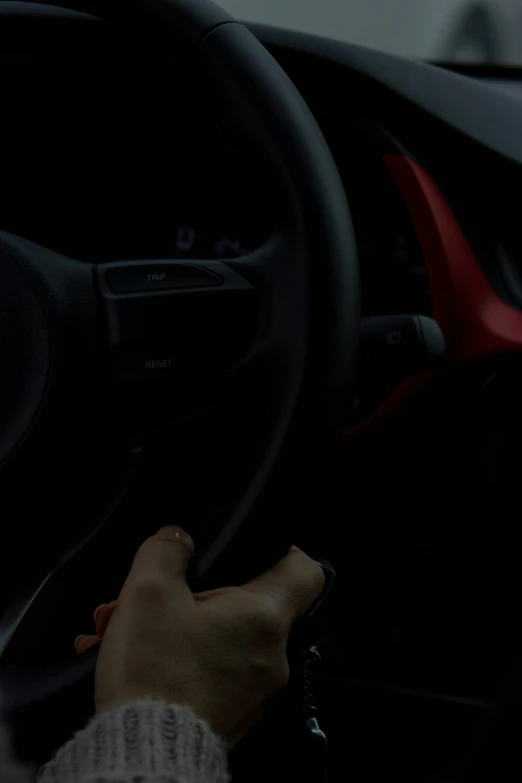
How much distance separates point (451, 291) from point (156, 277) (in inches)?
A: 14.5

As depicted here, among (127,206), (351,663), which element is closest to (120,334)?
(127,206)

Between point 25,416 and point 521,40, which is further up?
point 521,40

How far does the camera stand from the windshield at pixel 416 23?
116 centimetres

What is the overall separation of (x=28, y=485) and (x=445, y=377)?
444mm

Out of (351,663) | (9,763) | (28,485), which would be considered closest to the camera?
(9,763)

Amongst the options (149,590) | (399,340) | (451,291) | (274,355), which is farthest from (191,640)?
(451,291)

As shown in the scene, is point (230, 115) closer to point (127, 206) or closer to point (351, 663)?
point (127, 206)

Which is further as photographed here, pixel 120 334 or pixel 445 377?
pixel 445 377

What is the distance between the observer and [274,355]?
677mm

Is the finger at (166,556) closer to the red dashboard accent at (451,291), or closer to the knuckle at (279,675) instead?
the knuckle at (279,675)

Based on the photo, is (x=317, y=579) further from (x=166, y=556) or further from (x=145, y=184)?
(x=145, y=184)

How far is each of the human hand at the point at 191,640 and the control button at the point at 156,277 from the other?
0.19m

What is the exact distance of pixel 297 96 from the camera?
0.71 m

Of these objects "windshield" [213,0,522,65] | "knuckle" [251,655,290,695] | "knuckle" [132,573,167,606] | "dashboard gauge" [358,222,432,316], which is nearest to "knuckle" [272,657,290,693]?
"knuckle" [251,655,290,695]
